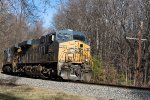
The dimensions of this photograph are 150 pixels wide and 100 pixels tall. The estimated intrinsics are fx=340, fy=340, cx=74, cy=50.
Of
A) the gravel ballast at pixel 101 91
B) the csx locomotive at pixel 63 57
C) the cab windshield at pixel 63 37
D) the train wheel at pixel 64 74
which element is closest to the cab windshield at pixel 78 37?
the csx locomotive at pixel 63 57

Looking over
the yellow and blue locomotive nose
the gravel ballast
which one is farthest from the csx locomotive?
the gravel ballast

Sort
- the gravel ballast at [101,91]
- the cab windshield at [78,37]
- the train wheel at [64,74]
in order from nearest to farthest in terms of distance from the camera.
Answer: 1. the gravel ballast at [101,91]
2. the train wheel at [64,74]
3. the cab windshield at [78,37]

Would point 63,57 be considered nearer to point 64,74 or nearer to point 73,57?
point 73,57

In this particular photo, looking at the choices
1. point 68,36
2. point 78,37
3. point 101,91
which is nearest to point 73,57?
point 68,36

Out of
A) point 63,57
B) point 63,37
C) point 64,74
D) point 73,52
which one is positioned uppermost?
point 63,37

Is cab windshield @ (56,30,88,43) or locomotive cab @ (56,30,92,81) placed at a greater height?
cab windshield @ (56,30,88,43)

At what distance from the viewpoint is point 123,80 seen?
27172 millimetres

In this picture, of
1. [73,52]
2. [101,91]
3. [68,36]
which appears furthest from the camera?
[68,36]

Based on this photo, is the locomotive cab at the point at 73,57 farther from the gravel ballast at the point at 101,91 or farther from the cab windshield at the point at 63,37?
the gravel ballast at the point at 101,91

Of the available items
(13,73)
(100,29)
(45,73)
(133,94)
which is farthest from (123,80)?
(100,29)

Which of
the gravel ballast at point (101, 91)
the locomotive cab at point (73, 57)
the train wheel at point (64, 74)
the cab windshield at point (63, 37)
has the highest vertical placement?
the cab windshield at point (63, 37)

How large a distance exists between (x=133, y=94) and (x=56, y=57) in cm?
925

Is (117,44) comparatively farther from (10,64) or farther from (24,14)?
(24,14)

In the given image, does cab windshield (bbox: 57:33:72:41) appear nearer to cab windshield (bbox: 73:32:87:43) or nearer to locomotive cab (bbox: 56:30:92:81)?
locomotive cab (bbox: 56:30:92:81)
